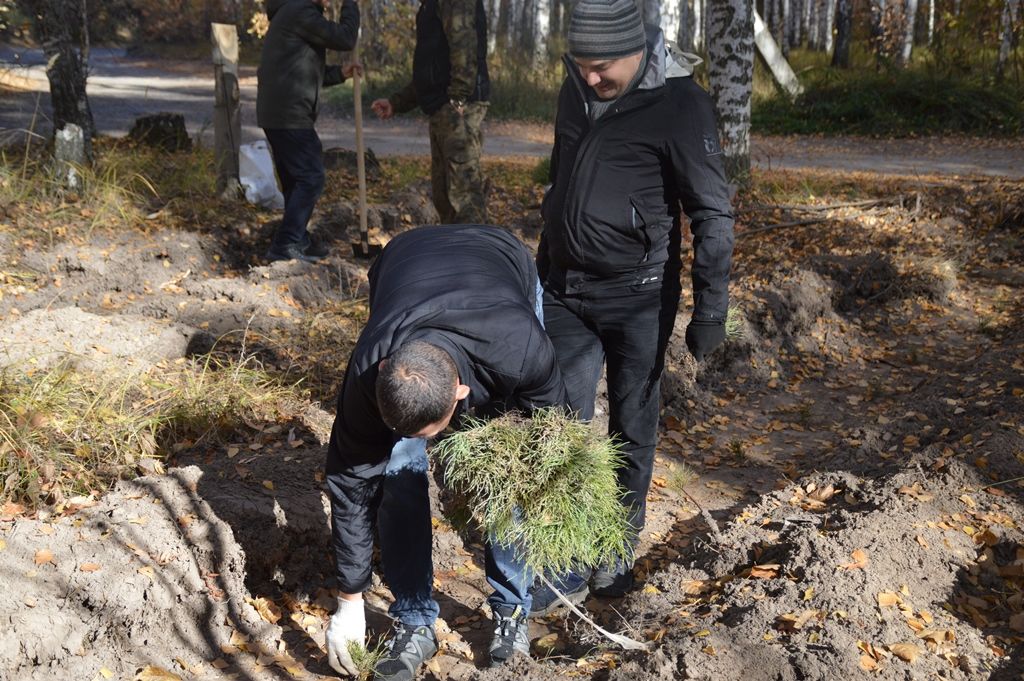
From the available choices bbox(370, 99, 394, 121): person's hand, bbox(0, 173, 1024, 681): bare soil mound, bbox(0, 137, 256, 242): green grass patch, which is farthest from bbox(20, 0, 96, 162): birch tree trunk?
bbox(370, 99, 394, 121): person's hand

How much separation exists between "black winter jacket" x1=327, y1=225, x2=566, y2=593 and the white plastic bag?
6117mm

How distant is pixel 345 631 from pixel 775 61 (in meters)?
16.9

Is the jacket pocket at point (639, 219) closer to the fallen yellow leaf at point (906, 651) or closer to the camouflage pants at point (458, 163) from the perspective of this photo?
the fallen yellow leaf at point (906, 651)

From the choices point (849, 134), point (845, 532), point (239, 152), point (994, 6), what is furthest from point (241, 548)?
point (994, 6)

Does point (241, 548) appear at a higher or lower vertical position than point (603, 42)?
lower

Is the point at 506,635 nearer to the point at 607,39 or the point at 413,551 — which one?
the point at 413,551

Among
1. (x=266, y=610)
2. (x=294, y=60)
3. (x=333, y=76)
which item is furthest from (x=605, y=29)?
(x=333, y=76)

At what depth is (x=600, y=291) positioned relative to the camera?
12.0ft

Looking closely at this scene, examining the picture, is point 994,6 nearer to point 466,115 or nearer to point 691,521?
point 466,115

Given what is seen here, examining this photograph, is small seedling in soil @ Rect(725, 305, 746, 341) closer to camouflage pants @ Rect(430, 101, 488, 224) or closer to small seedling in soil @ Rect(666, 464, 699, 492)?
small seedling in soil @ Rect(666, 464, 699, 492)

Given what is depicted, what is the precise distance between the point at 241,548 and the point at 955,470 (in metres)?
3.34

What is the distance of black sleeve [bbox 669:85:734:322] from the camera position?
11.3 ft

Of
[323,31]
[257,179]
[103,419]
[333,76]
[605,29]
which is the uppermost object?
[323,31]

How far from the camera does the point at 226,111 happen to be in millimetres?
8938
